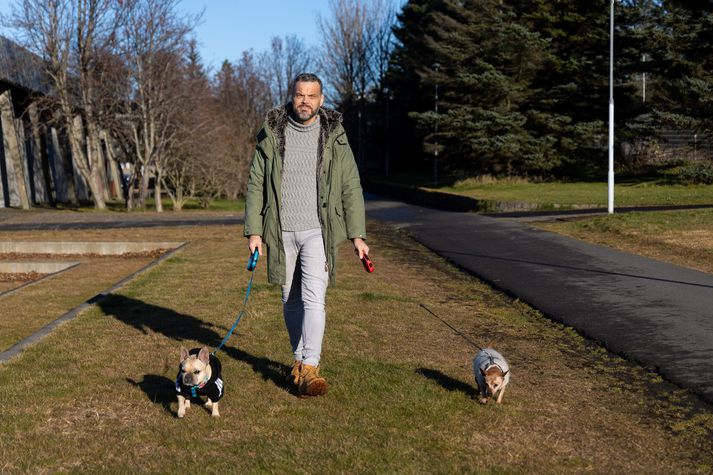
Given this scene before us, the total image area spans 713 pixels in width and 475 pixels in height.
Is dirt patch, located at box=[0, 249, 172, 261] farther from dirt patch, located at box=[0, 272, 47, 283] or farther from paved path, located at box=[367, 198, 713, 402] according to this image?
paved path, located at box=[367, 198, 713, 402]

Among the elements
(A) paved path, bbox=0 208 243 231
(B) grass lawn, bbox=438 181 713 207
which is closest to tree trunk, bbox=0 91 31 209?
(A) paved path, bbox=0 208 243 231

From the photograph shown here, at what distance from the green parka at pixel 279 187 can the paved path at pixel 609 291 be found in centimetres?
280

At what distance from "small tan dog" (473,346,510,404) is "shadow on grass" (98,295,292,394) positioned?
4.42 ft

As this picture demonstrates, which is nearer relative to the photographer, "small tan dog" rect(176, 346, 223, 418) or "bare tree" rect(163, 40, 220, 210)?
"small tan dog" rect(176, 346, 223, 418)

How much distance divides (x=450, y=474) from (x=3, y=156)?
35329 millimetres

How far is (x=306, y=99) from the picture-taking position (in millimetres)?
5570

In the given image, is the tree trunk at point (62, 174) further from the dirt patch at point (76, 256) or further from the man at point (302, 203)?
the man at point (302, 203)

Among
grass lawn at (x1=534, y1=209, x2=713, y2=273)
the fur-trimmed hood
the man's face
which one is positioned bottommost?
grass lawn at (x1=534, y1=209, x2=713, y2=273)

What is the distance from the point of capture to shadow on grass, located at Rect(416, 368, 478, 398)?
5910 mm

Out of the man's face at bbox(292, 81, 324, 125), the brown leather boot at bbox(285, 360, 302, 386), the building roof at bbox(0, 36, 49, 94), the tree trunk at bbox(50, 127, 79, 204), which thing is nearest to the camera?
the man's face at bbox(292, 81, 324, 125)

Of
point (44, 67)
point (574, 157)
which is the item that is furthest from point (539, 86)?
point (44, 67)

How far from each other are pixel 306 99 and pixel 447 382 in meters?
2.27

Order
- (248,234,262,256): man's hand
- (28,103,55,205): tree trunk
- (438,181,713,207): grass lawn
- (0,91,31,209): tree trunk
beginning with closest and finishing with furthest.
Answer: (248,234,262,256): man's hand < (438,181,713,207): grass lawn < (0,91,31,209): tree trunk < (28,103,55,205): tree trunk

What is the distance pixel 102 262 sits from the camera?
54.4ft
